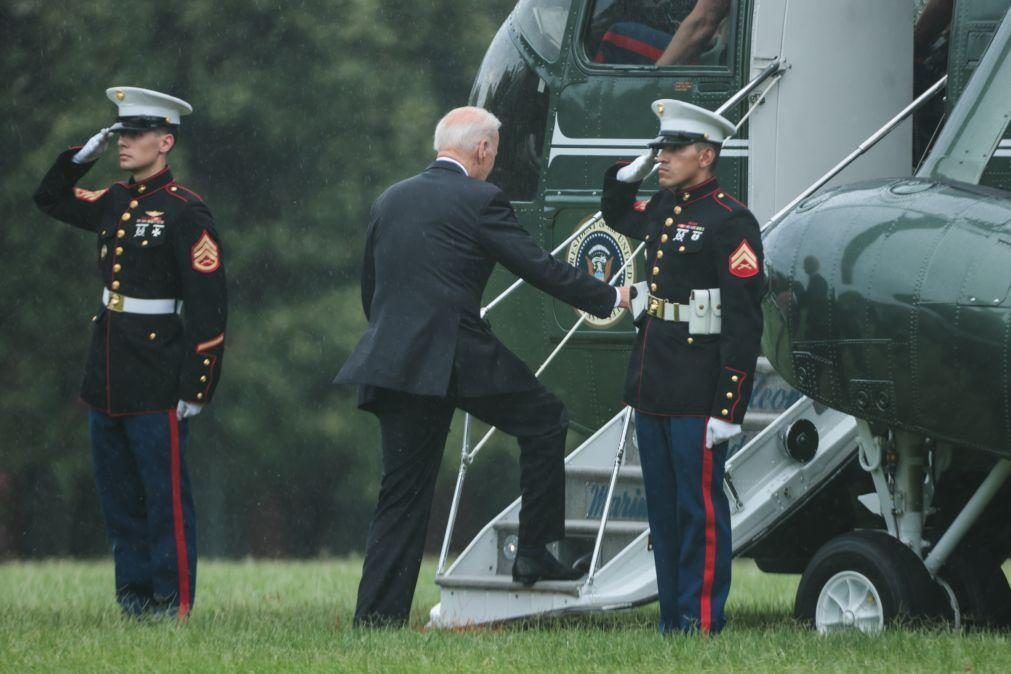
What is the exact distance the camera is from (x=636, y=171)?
7.05m

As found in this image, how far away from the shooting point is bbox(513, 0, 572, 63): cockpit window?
9.36 metres

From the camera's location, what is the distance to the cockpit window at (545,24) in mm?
9359

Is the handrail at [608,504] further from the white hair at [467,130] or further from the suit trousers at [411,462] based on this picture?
the white hair at [467,130]

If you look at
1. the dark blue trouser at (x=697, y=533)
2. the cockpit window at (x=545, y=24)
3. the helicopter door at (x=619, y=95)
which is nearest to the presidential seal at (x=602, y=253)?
the helicopter door at (x=619, y=95)

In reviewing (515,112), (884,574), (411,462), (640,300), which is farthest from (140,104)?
(884,574)

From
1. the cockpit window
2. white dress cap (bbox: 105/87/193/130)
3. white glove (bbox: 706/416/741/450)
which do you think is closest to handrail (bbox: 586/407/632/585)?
white glove (bbox: 706/416/741/450)

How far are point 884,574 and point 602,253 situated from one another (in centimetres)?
259

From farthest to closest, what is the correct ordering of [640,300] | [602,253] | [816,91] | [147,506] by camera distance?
[602,253] < [816,91] < [147,506] < [640,300]

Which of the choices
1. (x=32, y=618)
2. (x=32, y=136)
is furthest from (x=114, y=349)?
(x=32, y=136)

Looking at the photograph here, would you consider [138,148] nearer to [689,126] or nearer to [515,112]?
[689,126]

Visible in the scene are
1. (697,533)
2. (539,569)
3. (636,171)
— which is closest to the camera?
(697,533)

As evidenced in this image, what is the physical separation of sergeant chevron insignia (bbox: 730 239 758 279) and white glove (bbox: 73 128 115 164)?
7.70 feet

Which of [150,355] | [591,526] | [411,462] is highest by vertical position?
[150,355]

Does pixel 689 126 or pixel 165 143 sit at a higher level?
pixel 689 126
